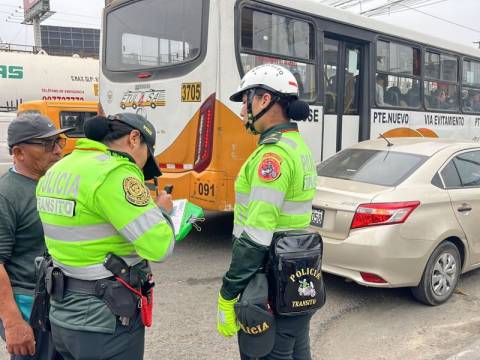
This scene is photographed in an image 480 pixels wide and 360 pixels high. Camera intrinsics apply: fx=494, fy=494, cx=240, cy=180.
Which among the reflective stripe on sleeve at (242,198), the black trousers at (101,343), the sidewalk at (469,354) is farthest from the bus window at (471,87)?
the black trousers at (101,343)

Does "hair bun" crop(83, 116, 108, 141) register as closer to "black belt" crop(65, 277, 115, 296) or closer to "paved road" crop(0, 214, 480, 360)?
"black belt" crop(65, 277, 115, 296)

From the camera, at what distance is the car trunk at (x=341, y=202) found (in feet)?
14.1

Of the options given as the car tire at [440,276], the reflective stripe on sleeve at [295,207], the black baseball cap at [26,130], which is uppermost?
the black baseball cap at [26,130]

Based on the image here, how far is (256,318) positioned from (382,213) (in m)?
2.36

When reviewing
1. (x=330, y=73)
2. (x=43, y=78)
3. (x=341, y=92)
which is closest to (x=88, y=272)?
(x=330, y=73)

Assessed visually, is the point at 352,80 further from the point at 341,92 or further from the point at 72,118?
the point at 72,118

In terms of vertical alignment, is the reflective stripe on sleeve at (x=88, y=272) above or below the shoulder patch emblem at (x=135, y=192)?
below

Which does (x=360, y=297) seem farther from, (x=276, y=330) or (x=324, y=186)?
(x=276, y=330)

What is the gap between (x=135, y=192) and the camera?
6.11ft

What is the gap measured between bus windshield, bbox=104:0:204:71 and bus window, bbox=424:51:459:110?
467cm

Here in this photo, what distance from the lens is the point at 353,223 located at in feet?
13.9

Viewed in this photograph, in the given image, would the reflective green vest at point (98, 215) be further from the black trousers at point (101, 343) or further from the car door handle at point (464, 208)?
the car door handle at point (464, 208)

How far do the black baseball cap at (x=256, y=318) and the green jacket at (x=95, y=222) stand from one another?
0.46m

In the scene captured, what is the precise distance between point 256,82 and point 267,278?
912mm
